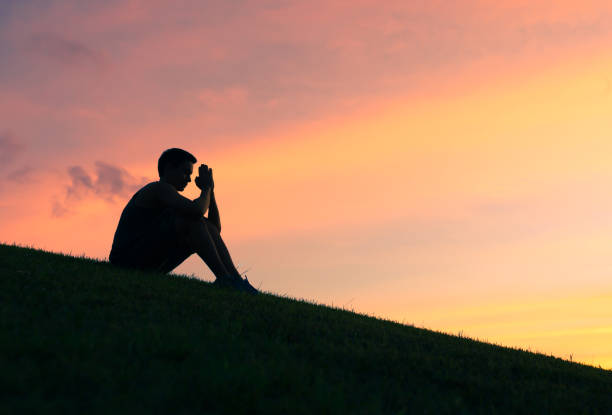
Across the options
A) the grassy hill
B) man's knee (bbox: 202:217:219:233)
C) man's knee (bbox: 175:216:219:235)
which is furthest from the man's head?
the grassy hill

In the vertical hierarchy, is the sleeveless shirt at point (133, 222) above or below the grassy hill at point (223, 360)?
above

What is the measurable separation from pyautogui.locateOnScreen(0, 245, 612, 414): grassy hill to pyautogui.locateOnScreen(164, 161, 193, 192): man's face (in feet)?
6.51

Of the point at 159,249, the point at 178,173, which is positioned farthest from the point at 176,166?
the point at 159,249

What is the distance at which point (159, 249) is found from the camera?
39.8ft

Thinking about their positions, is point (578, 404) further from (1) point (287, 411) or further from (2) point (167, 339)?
(2) point (167, 339)

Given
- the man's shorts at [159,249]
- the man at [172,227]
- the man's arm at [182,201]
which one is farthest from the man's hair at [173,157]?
the man's shorts at [159,249]

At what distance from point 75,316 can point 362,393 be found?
3.87 meters

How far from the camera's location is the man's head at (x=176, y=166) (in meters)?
12.3

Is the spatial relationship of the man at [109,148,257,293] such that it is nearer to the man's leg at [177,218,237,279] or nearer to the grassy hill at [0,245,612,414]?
the man's leg at [177,218,237,279]

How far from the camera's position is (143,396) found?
5.46 meters

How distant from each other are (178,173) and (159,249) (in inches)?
61.3

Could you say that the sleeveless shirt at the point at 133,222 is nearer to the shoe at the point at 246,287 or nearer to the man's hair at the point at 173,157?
the man's hair at the point at 173,157

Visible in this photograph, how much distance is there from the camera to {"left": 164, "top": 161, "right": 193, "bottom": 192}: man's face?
12250 millimetres

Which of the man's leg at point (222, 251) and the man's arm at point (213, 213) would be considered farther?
the man's arm at point (213, 213)
